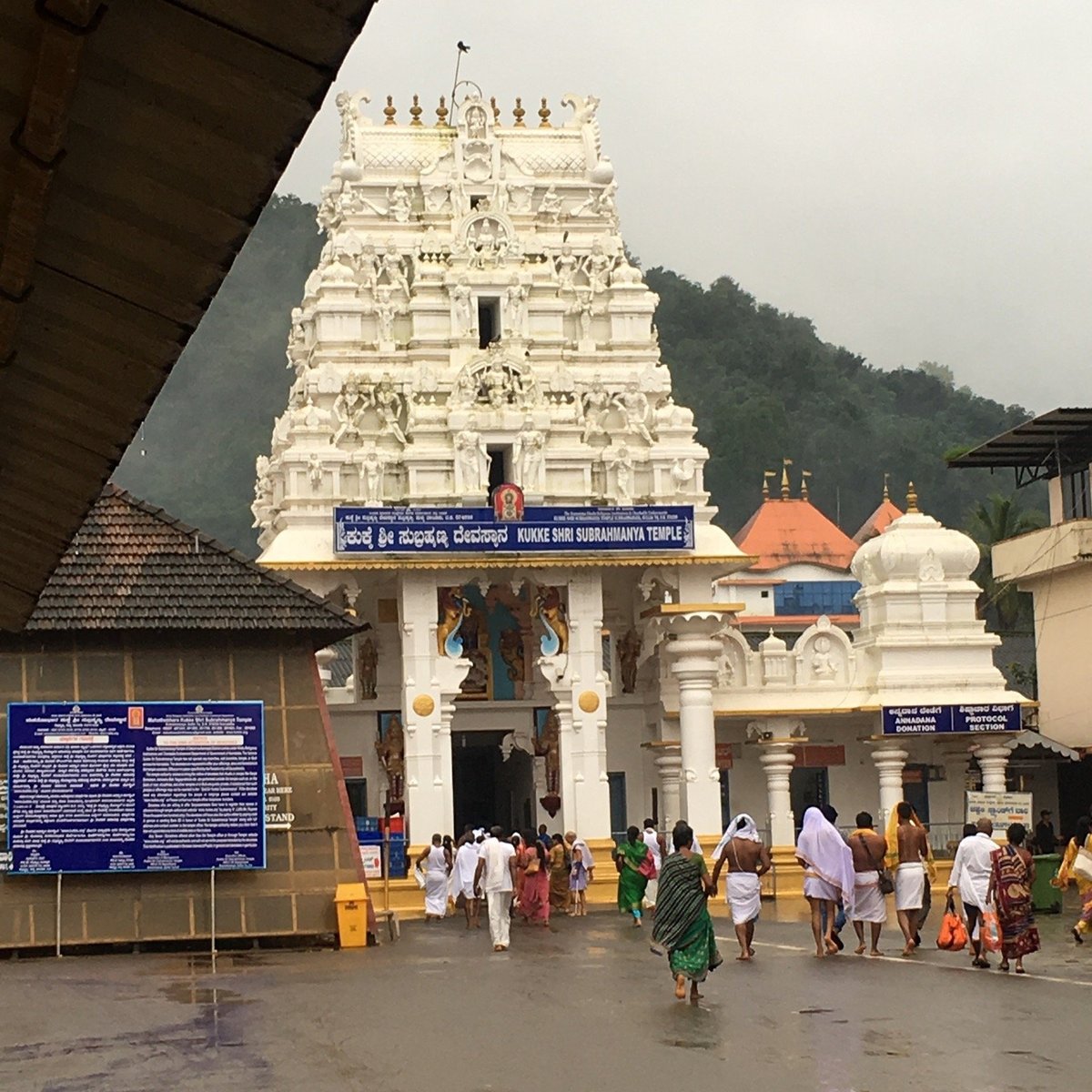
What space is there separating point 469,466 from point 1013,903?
59.6ft

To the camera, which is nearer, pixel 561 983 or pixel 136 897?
pixel 561 983

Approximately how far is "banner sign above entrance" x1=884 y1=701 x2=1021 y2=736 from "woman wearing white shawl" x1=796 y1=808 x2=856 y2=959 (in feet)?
55.3

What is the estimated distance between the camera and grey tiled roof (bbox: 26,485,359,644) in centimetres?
2112

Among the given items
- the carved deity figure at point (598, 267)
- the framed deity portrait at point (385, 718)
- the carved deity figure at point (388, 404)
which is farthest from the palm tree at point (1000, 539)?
the carved deity figure at point (388, 404)

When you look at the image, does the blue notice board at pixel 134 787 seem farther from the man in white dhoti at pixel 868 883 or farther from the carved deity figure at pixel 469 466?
the carved deity figure at pixel 469 466

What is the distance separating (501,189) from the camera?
117ft

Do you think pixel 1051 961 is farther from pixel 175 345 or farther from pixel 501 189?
pixel 501 189

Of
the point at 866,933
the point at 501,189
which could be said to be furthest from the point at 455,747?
the point at 866,933

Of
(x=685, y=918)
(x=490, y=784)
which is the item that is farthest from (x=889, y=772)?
(x=685, y=918)

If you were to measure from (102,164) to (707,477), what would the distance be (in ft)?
296

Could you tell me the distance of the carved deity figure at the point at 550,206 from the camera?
36.2m

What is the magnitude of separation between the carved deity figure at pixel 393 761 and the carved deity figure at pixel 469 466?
451cm

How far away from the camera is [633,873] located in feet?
86.0

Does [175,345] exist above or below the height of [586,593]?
below
